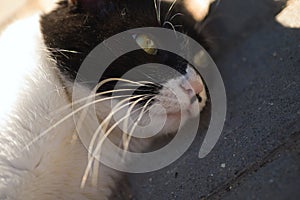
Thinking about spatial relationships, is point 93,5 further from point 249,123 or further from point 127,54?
point 249,123

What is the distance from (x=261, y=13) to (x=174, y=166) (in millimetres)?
548

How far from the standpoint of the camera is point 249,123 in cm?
148

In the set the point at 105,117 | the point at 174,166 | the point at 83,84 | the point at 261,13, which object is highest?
the point at 83,84

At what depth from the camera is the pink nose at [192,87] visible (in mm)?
1446

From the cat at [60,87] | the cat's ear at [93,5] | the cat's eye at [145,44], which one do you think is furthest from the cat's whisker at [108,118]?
the cat's ear at [93,5]

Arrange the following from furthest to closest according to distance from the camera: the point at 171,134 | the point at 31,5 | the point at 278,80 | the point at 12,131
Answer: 1. the point at 31,5
2. the point at 171,134
3. the point at 278,80
4. the point at 12,131

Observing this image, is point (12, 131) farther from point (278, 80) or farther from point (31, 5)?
point (278, 80)

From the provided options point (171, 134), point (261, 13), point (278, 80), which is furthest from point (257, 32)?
point (171, 134)

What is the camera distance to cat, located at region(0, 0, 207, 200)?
4.62 feet

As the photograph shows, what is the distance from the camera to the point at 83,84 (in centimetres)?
143

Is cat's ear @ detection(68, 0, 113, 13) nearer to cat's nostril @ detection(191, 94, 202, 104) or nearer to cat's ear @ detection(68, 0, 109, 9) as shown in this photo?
cat's ear @ detection(68, 0, 109, 9)

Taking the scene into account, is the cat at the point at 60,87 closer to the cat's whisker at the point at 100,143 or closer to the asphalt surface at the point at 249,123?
the cat's whisker at the point at 100,143

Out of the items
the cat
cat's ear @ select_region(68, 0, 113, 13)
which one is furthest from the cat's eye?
cat's ear @ select_region(68, 0, 113, 13)

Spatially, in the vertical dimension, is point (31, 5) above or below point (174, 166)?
above
